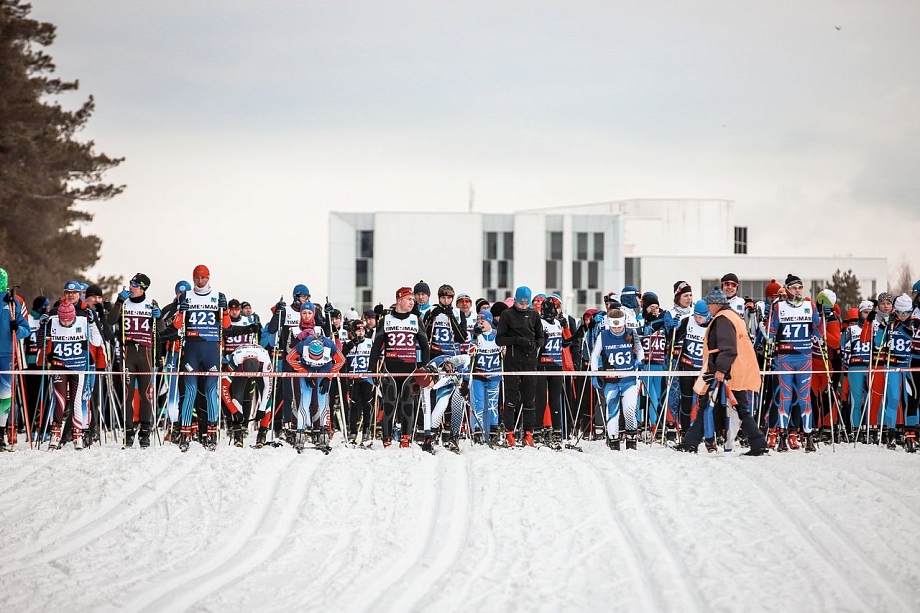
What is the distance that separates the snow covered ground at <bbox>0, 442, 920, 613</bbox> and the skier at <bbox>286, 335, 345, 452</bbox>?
179 centimetres

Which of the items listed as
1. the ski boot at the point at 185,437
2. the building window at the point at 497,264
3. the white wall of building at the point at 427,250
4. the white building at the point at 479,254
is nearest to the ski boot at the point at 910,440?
the ski boot at the point at 185,437

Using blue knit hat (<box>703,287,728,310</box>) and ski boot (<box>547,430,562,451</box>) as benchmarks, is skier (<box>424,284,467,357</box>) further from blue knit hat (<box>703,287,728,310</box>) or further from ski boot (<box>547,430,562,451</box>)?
blue knit hat (<box>703,287,728,310</box>)

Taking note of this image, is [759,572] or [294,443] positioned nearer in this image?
[759,572]

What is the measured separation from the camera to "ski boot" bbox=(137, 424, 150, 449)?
14.2 meters

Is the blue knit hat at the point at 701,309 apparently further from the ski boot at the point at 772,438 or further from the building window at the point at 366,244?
the building window at the point at 366,244

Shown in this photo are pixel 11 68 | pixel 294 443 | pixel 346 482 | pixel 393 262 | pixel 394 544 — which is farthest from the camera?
pixel 393 262

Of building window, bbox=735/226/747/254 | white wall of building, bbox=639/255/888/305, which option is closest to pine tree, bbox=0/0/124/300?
white wall of building, bbox=639/255/888/305

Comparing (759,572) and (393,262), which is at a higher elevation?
(393,262)

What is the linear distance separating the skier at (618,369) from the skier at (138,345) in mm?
5797

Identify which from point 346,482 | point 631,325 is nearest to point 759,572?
point 346,482

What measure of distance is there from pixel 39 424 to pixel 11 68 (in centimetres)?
2945

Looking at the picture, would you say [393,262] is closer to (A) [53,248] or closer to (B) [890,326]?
(A) [53,248]

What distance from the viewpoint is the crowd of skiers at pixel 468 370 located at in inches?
535

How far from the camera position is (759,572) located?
820 centimetres
